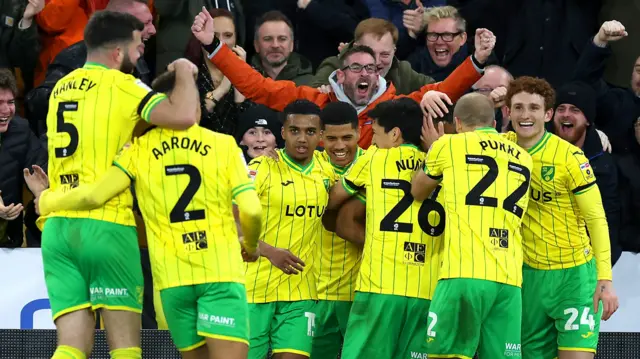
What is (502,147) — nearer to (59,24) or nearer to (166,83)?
(166,83)

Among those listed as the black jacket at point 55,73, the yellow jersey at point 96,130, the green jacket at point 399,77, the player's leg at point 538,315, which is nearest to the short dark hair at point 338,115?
the player's leg at point 538,315

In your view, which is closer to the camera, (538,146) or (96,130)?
(96,130)

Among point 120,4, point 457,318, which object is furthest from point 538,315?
point 120,4

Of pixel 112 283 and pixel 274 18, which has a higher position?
pixel 274 18

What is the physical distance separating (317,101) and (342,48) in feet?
2.81

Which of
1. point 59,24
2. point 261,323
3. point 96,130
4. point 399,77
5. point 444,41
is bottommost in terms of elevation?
point 261,323

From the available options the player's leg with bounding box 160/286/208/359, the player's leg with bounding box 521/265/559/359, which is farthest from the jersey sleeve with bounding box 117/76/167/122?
the player's leg with bounding box 521/265/559/359

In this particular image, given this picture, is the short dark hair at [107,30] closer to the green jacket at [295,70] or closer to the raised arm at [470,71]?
the raised arm at [470,71]

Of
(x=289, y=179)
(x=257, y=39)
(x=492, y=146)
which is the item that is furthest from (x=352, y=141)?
(x=257, y=39)

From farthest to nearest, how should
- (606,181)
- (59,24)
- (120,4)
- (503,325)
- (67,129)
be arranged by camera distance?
1. (59,24)
2. (120,4)
3. (606,181)
4. (503,325)
5. (67,129)

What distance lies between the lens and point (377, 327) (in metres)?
10.1

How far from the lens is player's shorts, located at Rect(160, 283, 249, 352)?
8797 mm

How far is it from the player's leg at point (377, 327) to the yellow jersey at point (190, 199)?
5.02 feet

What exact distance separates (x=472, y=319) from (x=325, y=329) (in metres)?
1.57
